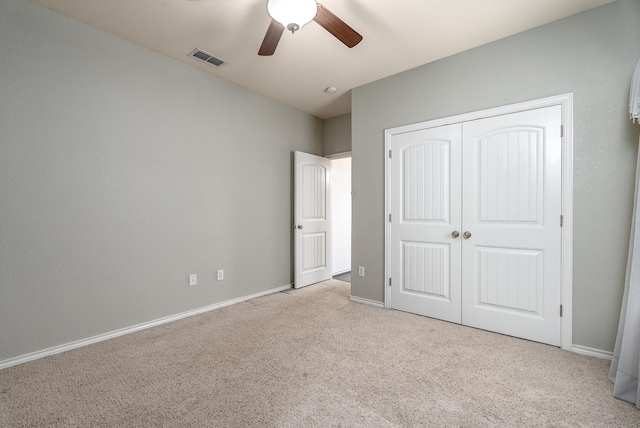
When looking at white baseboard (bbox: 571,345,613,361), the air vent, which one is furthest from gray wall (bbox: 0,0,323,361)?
white baseboard (bbox: 571,345,613,361)

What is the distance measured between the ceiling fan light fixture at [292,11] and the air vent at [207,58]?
54.5 inches

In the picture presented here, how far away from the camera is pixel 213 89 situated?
328 centimetres

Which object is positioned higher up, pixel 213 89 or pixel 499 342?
pixel 213 89

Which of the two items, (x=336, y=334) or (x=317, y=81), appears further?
(x=317, y=81)

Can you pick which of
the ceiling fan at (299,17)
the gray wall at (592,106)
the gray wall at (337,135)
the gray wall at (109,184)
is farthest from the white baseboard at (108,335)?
the gray wall at (592,106)

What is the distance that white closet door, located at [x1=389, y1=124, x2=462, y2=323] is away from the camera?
2.85 metres

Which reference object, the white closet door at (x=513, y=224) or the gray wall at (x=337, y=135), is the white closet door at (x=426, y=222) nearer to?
the white closet door at (x=513, y=224)

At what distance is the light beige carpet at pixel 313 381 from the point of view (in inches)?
60.0

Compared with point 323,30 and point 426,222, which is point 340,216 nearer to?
point 426,222

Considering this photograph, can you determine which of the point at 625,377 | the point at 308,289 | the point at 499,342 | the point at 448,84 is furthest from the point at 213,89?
the point at 625,377

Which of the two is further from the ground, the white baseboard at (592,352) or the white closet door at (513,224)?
the white closet door at (513,224)

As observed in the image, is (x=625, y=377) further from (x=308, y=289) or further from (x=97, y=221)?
(x=97, y=221)

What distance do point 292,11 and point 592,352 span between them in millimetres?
3203

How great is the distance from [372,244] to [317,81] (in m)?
2.02
